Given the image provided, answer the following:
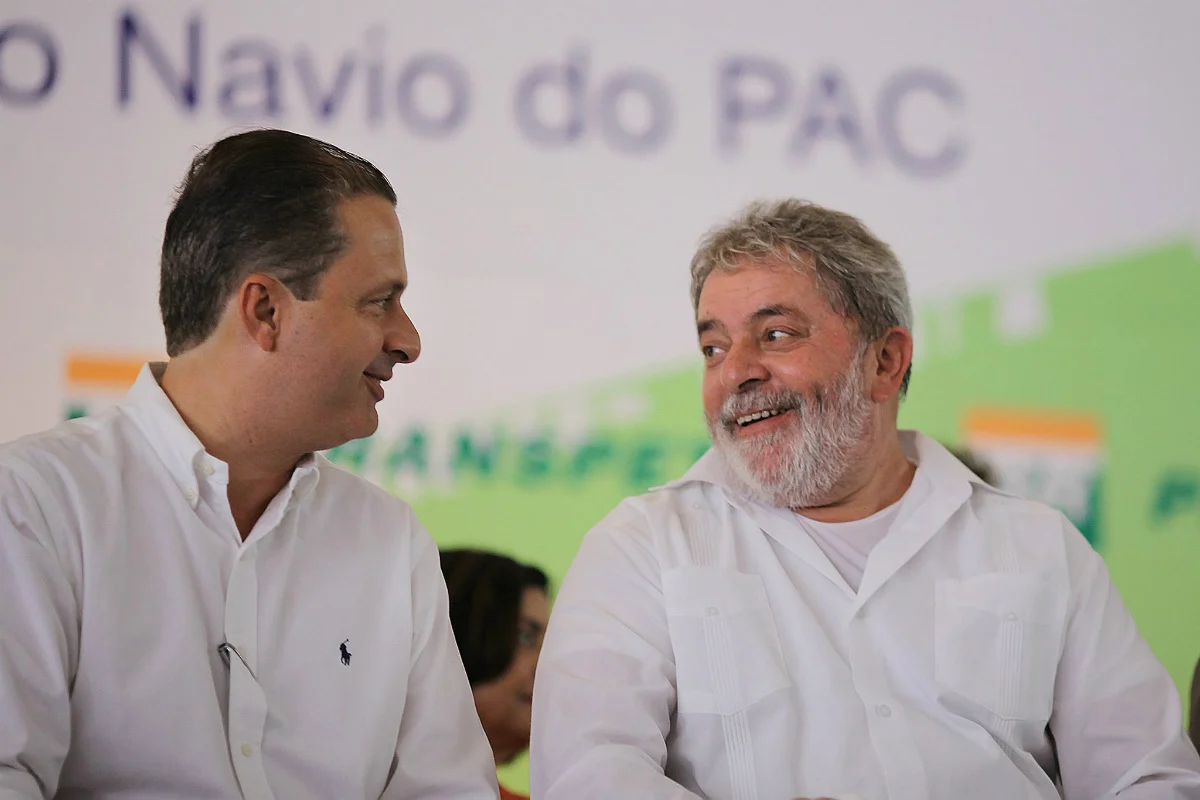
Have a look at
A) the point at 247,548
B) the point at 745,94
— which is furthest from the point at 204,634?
the point at 745,94

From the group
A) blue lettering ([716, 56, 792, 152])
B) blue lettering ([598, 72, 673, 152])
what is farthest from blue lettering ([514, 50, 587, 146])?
blue lettering ([716, 56, 792, 152])

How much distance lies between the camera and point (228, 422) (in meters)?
1.98

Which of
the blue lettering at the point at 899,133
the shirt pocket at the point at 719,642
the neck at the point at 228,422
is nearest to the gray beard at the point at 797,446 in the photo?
the shirt pocket at the point at 719,642

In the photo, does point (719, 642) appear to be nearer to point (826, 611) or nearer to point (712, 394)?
point (826, 611)

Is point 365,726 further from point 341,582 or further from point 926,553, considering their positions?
point 926,553

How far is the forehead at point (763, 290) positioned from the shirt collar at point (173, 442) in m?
0.98

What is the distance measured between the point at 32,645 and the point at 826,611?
1273 mm

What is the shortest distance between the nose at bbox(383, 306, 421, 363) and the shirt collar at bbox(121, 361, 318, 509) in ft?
1.06

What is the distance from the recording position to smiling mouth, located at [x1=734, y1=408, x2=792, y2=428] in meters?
2.46

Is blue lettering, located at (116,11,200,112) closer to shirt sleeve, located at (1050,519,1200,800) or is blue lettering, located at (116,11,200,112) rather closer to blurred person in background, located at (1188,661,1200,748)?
shirt sleeve, located at (1050,519,1200,800)

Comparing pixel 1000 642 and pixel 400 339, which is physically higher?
pixel 400 339

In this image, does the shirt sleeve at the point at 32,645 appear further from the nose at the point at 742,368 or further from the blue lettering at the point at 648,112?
the blue lettering at the point at 648,112

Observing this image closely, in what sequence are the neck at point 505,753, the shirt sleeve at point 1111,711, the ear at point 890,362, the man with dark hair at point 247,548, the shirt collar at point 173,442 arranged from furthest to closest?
the neck at point 505,753, the ear at point 890,362, the shirt sleeve at point 1111,711, the shirt collar at point 173,442, the man with dark hair at point 247,548

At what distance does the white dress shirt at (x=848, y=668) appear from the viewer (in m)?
2.14
